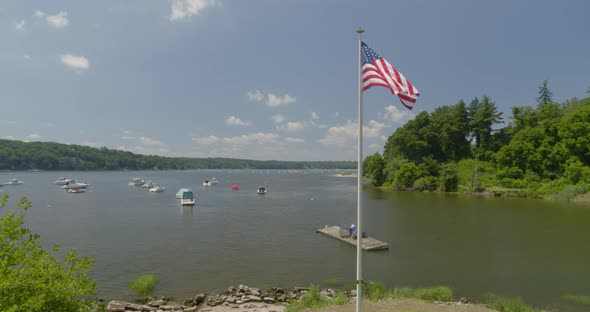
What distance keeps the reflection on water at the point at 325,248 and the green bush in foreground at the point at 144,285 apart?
0.63 m

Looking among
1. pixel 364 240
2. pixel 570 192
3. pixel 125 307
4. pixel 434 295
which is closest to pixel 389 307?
pixel 434 295

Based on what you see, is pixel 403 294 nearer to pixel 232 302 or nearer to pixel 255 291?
pixel 255 291

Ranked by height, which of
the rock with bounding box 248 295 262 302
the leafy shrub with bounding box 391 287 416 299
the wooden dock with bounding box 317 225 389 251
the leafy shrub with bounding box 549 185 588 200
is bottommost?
the rock with bounding box 248 295 262 302

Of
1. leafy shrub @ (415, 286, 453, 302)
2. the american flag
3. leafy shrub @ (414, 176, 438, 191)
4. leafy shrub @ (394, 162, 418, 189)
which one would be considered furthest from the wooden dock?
leafy shrub @ (394, 162, 418, 189)

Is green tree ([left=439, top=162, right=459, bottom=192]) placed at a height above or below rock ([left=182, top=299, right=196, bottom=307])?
above

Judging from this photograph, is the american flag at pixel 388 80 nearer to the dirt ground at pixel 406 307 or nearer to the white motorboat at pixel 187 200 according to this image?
the dirt ground at pixel 406 307

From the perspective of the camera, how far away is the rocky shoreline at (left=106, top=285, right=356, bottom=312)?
17.0m

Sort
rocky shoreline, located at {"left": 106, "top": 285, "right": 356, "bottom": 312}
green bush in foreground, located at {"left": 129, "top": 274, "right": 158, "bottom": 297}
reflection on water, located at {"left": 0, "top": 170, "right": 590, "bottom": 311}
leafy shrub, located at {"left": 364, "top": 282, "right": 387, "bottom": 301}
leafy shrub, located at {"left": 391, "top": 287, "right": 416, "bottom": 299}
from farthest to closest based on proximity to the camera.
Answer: reflection on water, located at {"left": 0, "top": 170, "right": 590, "bottom": 311} → green bush in foreground, located at {"left": 129, "top": 274, "right": 158, "bottom": 297} → leafy shrub, located at {"left": 391, "top": 287, "right": 416, "bottom": 299} → leafy shrub, located at {"left": 364, "top": 282, "right": 387, "bottom": 301} → rocky shoreline, located at {"left": 106, "top": 285, "right": 356, "bottom": 312}

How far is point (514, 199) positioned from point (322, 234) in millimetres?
52996

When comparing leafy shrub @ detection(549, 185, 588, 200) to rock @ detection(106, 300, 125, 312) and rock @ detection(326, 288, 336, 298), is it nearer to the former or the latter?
rock @ detection(326, 288, 336, 298)

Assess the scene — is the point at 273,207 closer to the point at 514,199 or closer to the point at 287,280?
the point at 287,280

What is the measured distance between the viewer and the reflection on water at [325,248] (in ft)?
74.4

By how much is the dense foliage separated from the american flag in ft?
241

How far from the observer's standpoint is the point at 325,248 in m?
Answer: 31.1
